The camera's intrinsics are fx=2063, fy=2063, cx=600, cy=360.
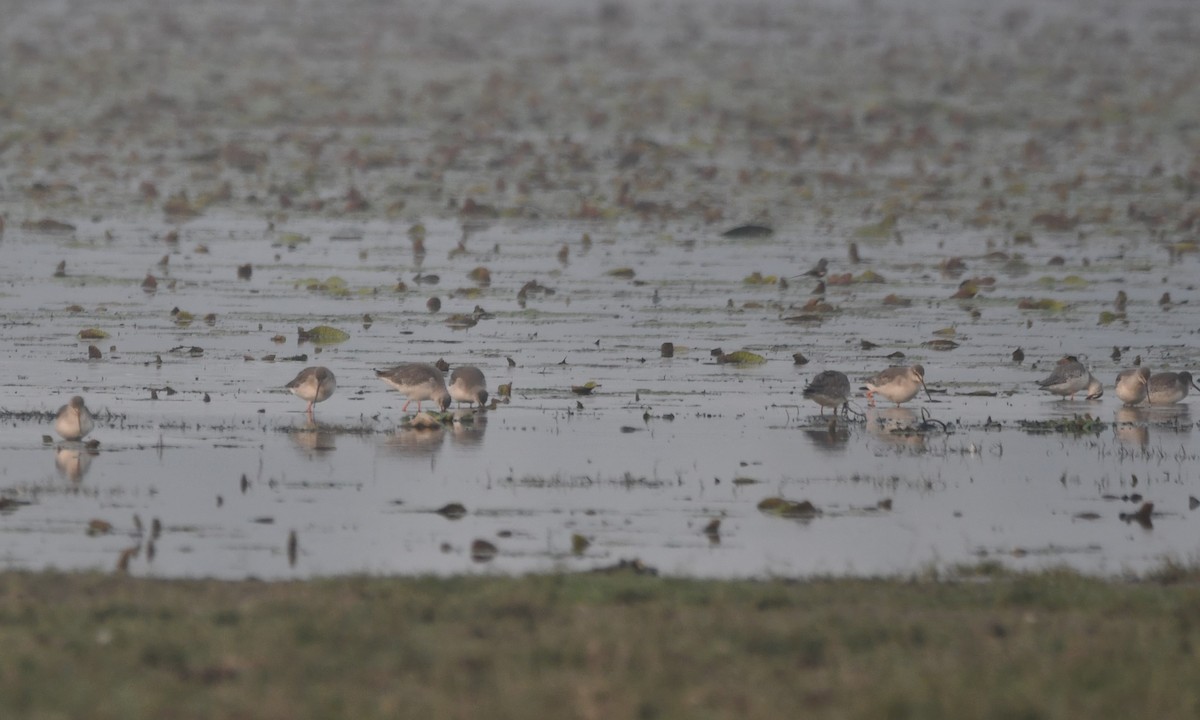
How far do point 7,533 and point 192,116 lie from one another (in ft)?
119

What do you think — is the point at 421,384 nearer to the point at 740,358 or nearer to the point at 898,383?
the point at 898,383

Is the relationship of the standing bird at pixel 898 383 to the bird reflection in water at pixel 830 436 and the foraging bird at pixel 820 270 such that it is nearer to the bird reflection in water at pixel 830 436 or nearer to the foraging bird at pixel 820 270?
the bird reflection in water at pixel 830 436

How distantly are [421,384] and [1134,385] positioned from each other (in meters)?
6.07

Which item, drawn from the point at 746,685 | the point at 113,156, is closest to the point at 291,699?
the point at 746,685

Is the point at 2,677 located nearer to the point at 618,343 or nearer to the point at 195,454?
the point at 195,454

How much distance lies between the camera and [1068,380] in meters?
17.8

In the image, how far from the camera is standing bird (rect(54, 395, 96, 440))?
1433 cm

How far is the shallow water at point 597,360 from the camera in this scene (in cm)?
1234

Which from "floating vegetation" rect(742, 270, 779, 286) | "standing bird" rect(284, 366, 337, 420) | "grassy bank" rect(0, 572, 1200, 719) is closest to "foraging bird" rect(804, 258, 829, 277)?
"floating vegetation" rect(742, 270, 779, 286)

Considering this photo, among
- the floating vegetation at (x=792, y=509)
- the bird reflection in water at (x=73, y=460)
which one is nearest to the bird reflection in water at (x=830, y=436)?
the floating vegetation at (x=792, y=509)

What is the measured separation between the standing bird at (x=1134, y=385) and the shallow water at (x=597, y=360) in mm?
251

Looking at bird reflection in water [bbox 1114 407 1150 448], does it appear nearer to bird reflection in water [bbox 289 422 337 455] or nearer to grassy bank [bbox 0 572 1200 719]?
grassy bank [bbox 0 572 1200 719]

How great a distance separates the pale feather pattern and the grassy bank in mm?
6538

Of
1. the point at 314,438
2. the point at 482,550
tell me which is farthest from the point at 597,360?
the point at 482,550
